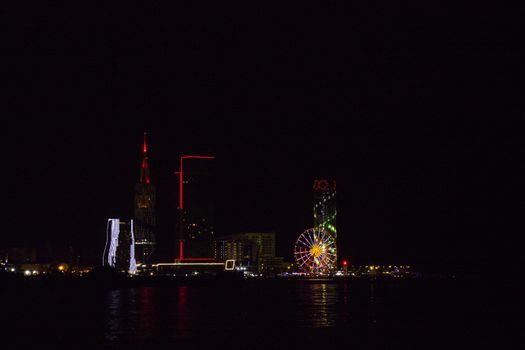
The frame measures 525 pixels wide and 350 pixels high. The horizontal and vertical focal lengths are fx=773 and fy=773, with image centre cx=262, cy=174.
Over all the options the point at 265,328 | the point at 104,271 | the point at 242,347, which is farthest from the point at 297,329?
the point at 104,271

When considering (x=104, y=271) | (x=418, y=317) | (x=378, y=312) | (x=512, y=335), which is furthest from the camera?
(x=104, y=271)

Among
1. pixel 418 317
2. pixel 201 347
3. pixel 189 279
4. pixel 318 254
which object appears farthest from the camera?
pixel 189 279

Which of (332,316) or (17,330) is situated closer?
(17,330)

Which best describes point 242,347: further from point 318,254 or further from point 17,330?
point 318,254

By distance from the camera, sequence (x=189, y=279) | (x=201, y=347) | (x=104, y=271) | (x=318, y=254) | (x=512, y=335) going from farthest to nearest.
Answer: (x=189, y=279), (x=318, y=254), (x=104, y=271), (x=512, y=335), (x=201, y=347)

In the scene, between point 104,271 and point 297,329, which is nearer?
point 297,329

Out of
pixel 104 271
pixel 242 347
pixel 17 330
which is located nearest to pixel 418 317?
pixel 242 347

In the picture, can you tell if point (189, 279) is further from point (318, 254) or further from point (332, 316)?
point (332, 316)

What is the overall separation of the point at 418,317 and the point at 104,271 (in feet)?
338

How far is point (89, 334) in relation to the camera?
125 ft

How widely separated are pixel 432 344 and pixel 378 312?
22200mm

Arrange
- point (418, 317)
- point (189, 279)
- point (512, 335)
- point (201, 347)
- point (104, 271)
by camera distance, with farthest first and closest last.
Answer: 1. point (189, 279)
2. point (104, 271)
3. point (418, 317)
4. point (512, 335)
5. point (201, 347)

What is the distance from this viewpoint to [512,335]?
37.1m

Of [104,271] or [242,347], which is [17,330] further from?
[104,271]
